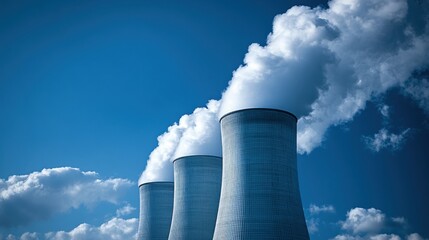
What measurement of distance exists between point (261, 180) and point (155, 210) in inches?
408

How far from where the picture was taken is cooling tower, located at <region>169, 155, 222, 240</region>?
1859 cm

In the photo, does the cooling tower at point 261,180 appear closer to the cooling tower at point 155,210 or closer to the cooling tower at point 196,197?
the cooling tower at point 196,197

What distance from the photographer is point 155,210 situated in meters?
22.7

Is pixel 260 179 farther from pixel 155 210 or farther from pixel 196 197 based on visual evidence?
pixel 155 210

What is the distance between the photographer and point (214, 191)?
63.4ft

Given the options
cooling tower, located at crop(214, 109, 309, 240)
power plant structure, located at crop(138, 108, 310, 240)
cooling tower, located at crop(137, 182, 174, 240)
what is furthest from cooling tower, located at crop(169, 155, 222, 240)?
cooling tower, located at crop(214, 109, 309, 240)

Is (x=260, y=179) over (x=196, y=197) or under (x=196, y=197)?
under

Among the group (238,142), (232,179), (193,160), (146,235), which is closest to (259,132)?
(238,142)

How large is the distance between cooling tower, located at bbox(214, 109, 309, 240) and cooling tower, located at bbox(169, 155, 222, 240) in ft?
14.0

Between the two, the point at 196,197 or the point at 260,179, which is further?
the point at 196,197

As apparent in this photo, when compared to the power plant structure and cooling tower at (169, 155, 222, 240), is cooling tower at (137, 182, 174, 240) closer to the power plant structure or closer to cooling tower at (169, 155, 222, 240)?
cooling tower at (169, 155, 222, 240)

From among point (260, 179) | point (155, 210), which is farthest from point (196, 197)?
point (260, 179)

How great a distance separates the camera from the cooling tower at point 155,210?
73.6 ft

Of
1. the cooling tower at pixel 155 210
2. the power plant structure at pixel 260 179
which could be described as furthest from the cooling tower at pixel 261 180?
the cooling tower at pixel 155 210
